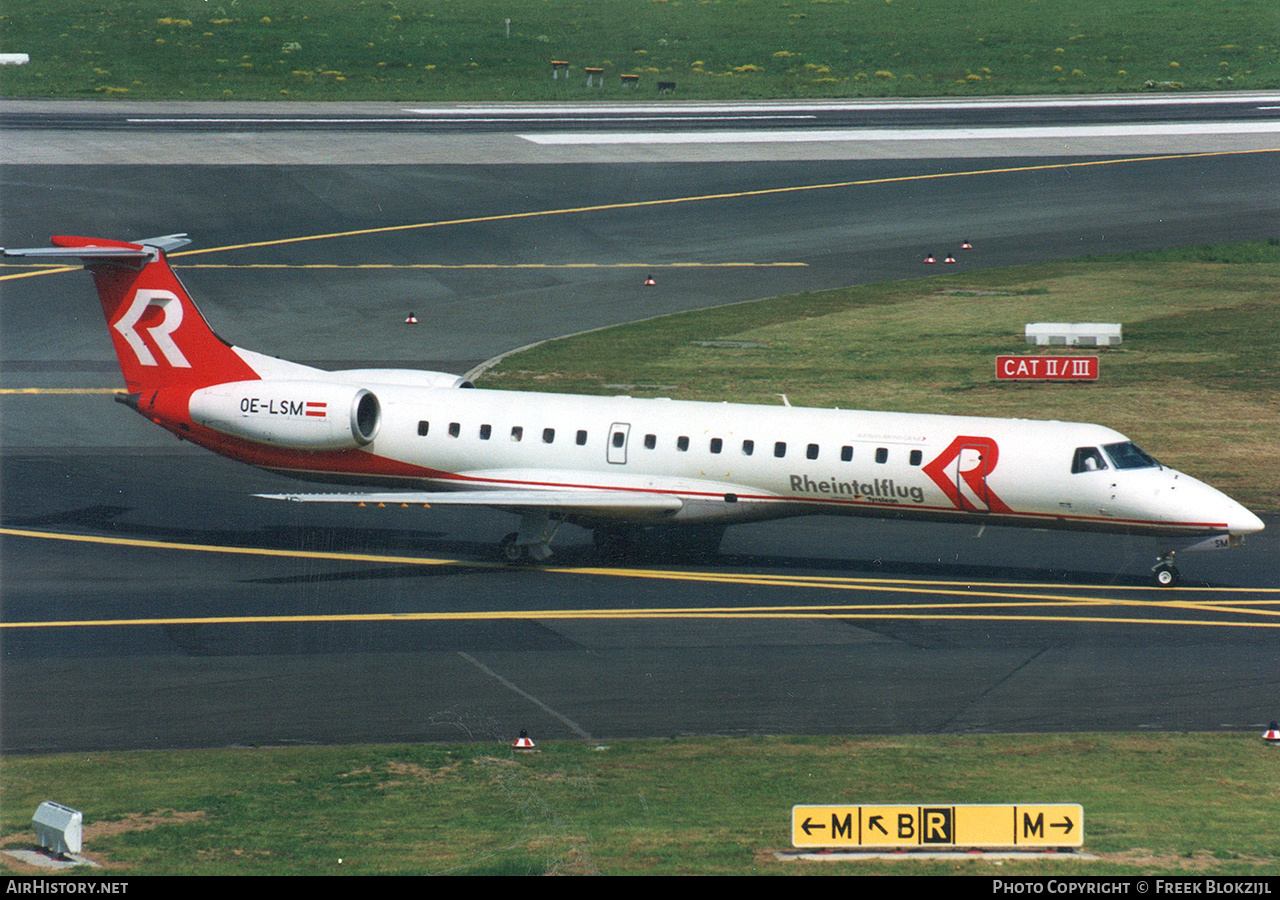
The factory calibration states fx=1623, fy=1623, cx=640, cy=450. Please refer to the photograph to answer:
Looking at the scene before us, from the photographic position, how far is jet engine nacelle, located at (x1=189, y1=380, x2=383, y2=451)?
1267 inches

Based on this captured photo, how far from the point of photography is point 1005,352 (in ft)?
161

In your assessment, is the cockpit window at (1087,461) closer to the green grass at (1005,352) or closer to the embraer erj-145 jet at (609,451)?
the embraer erj-145 jet at (609,451)

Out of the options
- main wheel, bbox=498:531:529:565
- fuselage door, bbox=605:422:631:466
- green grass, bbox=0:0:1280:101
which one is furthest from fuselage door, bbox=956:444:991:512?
green grass, bbox=0:0:1280:101

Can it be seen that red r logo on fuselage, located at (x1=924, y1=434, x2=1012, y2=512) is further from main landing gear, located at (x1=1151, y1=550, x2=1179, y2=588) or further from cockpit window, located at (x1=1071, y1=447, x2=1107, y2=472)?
main landing gear, located at (x1=1151, y1=550, x2=1179, y2=588)

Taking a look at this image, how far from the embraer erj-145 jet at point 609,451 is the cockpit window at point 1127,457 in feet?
0.14

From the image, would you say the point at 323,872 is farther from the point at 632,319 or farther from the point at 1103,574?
the point at 632,319

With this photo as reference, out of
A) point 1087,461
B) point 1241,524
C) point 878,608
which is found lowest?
point 878,608

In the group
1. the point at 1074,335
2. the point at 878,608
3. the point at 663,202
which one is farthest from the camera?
the point at 663,202

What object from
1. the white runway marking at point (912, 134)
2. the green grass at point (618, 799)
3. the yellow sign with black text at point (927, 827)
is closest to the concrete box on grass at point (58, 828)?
the green grass at point (618, 799)

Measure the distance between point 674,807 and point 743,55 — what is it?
9386 centimetres

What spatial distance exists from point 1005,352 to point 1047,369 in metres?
3.71

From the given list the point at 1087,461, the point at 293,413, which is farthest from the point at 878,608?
the point at 293,413

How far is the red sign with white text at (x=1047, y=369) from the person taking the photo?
4553 cm

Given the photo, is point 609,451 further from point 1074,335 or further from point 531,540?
point 1074,335
